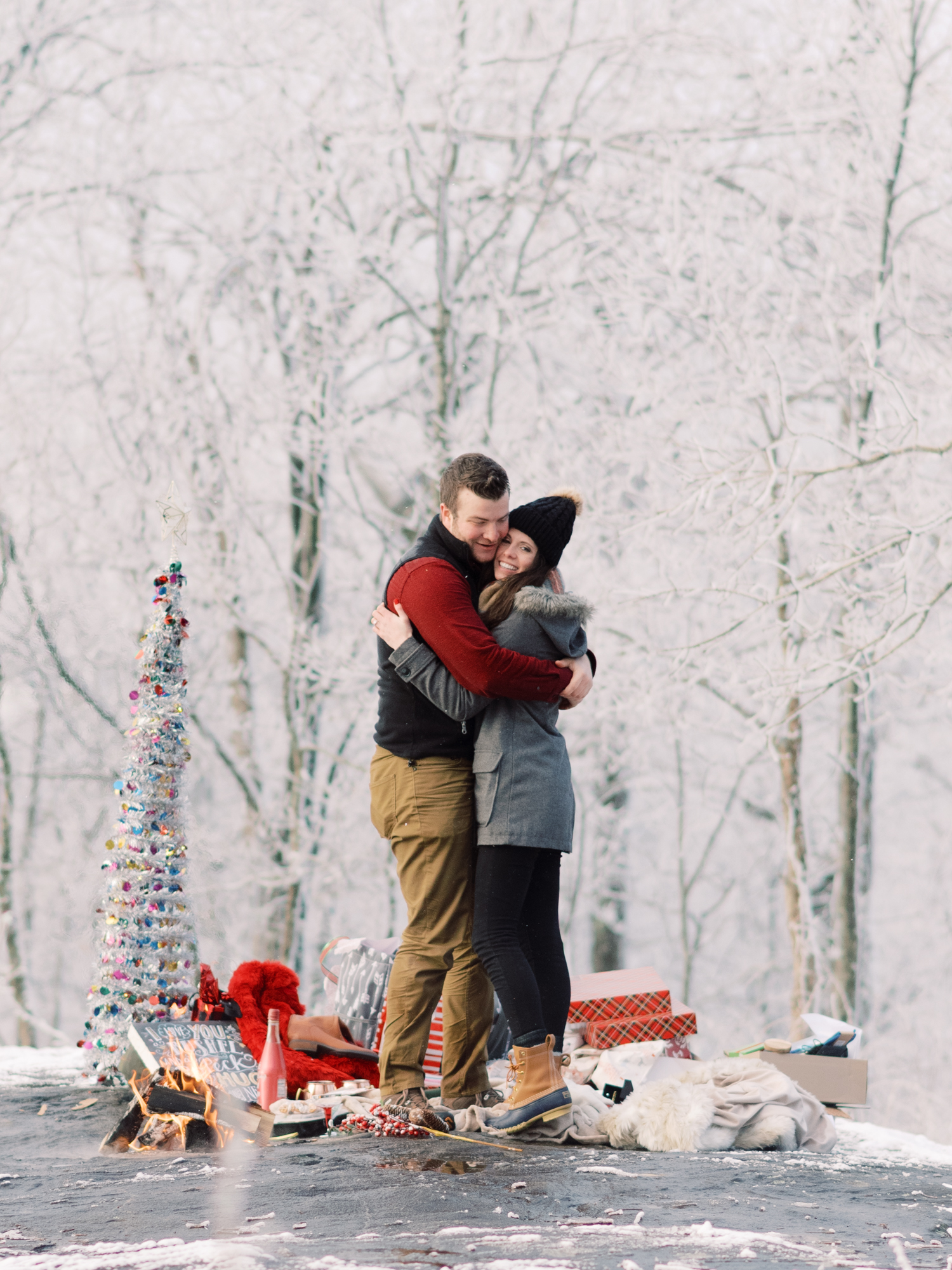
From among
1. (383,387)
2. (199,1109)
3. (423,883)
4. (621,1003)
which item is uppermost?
(383,387)

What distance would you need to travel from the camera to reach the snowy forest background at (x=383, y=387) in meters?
8.95

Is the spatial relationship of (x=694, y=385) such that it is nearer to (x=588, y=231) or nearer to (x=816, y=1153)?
(x=588, y=231)

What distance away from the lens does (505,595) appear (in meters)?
3.36

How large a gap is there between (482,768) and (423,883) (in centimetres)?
38

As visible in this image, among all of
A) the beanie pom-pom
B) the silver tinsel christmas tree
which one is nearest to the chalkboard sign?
the silver tinsel christmas tree

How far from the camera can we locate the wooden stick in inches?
120

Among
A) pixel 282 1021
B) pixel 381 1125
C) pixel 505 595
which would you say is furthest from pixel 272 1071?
pixel 505 595

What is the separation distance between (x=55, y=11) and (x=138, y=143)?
55.3 inches

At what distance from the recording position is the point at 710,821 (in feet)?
43.5

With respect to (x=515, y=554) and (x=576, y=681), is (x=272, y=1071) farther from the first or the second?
(x=515, y=554)

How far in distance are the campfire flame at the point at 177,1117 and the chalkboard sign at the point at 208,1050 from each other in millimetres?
73

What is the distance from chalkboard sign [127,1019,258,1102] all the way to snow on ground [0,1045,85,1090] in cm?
95

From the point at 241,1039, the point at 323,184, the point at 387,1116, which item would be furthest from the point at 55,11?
the point at 387,1116

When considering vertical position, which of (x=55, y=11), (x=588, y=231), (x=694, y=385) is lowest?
(x=694, y=385)
